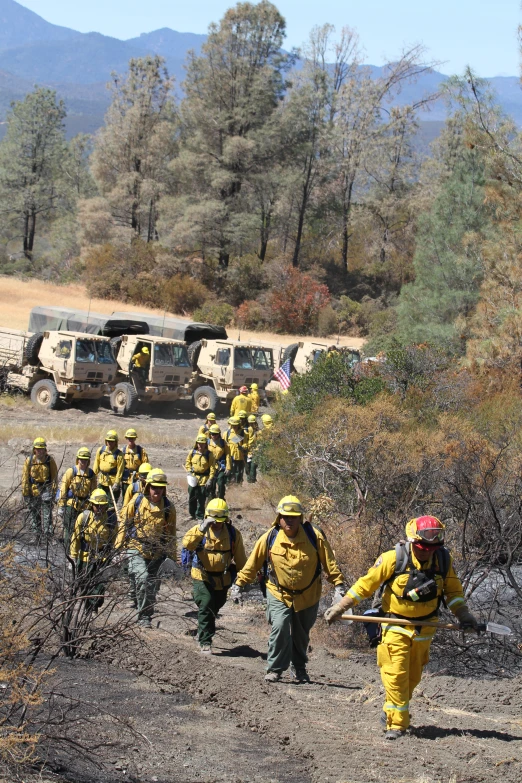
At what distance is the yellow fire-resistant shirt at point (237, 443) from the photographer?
15.7 m

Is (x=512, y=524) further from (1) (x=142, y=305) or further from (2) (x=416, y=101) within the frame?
(2) (x=416, y=101)

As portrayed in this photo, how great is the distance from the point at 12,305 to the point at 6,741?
1661 inches

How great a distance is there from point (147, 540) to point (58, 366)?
17.2 metres

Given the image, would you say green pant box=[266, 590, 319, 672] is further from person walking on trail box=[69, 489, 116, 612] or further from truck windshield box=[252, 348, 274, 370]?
truck windshield box=[252, 348, 274, 370]

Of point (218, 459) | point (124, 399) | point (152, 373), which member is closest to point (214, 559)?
point (218, 459)

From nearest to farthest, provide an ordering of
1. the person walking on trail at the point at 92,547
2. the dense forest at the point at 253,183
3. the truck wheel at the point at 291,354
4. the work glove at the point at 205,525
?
the person walking on trail at the point at 92,547 < the work glove at the point at 205,525 < the truck wheel at the point at 291,354 < the dense forest at the point at 253,183

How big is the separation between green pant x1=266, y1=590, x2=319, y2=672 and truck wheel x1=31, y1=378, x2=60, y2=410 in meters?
16.9

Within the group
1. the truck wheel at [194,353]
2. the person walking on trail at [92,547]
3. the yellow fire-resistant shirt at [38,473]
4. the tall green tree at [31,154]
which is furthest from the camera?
the tall green tree at [31,154]

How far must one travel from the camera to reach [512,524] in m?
9.26

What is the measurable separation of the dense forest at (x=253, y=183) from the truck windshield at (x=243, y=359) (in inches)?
553

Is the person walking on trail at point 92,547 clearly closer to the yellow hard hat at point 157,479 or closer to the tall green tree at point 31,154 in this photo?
the yellow hard hat at point 157,479

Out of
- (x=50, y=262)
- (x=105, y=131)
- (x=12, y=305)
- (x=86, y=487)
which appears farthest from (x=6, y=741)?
(x=50, y=262)

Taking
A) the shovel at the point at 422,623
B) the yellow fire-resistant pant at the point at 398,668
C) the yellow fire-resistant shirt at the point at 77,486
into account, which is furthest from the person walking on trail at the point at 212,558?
the yellow fire-resistant pant at the point at 398,668

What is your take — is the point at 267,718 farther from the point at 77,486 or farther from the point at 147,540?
the point at 77,486
